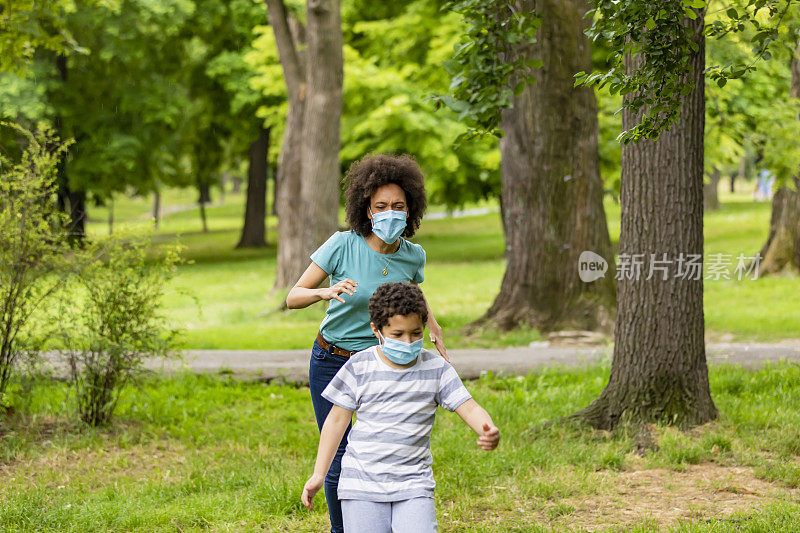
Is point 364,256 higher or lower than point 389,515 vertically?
higher

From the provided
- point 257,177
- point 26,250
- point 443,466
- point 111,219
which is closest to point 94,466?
point 26,250

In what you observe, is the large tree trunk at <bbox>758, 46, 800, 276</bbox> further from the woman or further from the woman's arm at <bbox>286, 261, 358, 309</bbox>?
the woman's arm at <bbox>286, 261, 358, 309</bbox>

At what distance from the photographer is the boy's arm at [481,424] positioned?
334 cm

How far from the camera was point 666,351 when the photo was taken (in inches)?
266

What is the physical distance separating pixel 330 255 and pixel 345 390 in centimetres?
85

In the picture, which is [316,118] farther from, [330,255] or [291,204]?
[330,255]

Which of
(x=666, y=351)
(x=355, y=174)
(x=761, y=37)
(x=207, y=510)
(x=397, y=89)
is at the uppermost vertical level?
(x=397, y=89)

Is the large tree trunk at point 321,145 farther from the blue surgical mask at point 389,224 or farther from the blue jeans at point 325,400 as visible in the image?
the blue surgical mask at point 389,224

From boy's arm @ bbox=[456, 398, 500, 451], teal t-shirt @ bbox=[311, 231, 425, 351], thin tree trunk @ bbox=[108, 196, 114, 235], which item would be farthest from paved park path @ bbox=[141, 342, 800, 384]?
boy's arm @ bbox=[456, 398, 500, 451]

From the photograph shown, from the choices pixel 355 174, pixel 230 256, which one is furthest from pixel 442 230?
pixel 355 174

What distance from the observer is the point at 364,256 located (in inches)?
168

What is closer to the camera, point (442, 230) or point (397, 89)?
point (397, 89)

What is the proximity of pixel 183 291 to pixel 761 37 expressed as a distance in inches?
194

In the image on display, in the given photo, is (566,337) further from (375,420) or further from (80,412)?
(375,420)
